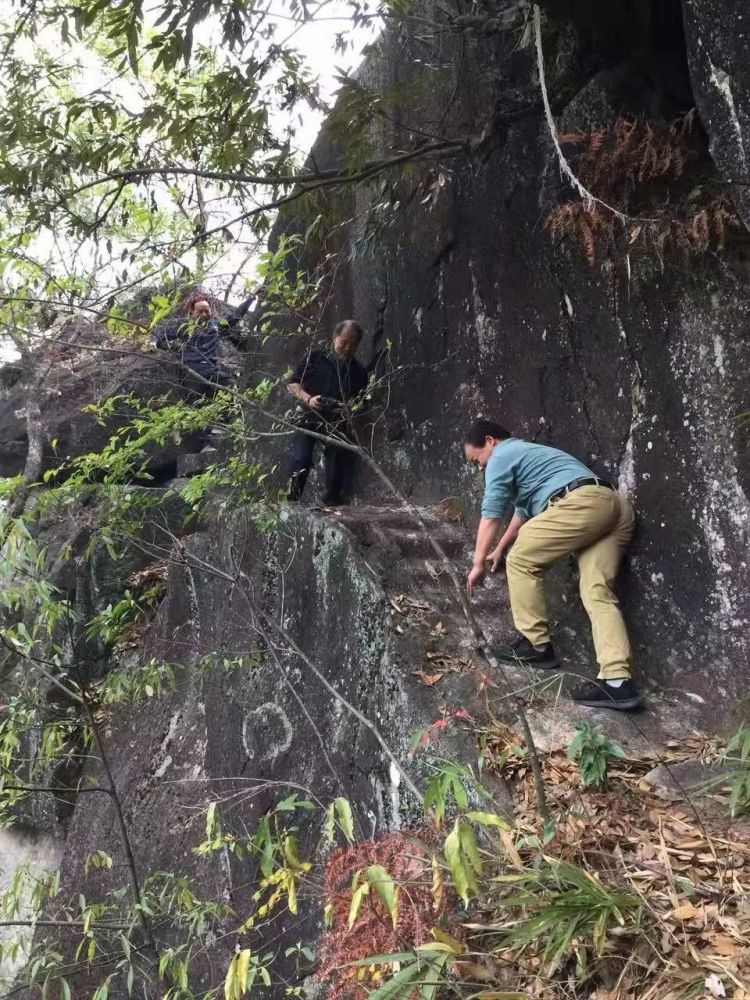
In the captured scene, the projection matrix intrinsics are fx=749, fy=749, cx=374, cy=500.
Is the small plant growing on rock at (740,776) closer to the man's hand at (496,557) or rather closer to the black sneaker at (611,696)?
the black sneaker at (611,696)

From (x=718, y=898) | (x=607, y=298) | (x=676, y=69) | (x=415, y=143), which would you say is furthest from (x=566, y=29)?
(x=718, y=898)

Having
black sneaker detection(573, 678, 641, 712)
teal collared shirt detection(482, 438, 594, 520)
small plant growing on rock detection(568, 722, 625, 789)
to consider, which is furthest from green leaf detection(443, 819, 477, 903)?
teal collared shirt detection(482, 438, 594, 520)

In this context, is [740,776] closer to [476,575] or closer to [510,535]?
[476,575]

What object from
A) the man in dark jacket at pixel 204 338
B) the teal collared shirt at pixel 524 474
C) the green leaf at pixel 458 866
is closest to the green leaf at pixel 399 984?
the green leaf at pixel 458 866

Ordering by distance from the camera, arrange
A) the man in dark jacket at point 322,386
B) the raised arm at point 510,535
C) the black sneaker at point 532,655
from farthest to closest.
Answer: the man in dark jacket at point 322,386 → the raised arm at point 510,535 → the black sneaker at point 532,655

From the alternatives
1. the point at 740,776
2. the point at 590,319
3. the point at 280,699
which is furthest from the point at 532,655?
the point at 590,319

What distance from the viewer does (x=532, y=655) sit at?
4.18 meters

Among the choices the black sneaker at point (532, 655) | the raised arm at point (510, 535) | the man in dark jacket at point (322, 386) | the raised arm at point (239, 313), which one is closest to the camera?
the black sneaker at point (532, 655)

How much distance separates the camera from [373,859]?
2695 millimetres

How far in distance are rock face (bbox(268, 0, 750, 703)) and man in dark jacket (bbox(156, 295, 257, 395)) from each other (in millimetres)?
1520

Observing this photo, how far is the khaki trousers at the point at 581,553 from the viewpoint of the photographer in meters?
4.03

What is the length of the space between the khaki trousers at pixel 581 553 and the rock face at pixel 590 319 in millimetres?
187

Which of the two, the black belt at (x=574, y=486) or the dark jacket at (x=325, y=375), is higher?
the dark jacket at (x=325, y=375)

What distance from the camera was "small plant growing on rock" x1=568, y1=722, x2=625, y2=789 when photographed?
10.2 ft
